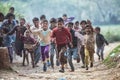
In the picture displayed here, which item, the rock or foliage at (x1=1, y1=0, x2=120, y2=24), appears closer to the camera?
the rock

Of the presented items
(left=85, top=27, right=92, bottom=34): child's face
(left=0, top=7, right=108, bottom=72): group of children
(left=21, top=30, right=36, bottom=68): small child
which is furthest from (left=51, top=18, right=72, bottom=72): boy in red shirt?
(left=21, top=30, right=36, bottom=68): small child

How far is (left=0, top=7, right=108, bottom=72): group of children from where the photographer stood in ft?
43.4

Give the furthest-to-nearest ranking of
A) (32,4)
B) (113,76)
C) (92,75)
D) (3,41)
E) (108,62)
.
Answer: (32,4) → (3,41) → (108,62) → (92,75) → (113,76)

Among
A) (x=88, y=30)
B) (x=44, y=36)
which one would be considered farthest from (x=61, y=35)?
(x=88, y=30)

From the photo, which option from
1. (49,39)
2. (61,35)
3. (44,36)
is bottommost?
(49,39)

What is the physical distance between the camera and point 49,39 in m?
14.3

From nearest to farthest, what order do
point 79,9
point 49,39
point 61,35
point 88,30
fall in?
1. point 61,35
2. point 88,30
3. point 49,39
4. point 79,9

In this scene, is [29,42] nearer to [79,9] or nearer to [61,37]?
[61,37]

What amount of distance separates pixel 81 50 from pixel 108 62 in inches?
67.0

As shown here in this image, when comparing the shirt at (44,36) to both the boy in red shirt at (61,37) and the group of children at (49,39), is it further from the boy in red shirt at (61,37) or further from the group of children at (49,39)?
the boy in red shirt at (61,37)

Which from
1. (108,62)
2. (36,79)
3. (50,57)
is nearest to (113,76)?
(36,79)

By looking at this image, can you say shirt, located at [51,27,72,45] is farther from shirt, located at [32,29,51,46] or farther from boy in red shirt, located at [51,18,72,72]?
shirt, located at [32,29,51,46]

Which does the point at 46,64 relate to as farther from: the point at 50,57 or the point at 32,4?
the point at 32,4

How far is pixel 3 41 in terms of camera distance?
15.1 metres
